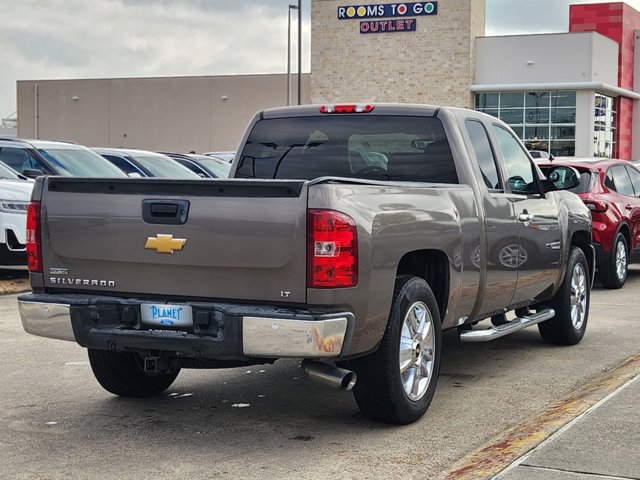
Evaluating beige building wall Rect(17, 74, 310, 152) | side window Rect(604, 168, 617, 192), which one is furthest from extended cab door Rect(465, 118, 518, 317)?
beige building wall Rect(17, 74, 310, 152)

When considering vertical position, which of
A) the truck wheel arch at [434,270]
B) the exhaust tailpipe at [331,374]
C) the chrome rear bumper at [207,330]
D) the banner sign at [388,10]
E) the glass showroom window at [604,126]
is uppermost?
the banner sign at [388,10]

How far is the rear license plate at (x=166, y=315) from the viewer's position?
19.2 feet

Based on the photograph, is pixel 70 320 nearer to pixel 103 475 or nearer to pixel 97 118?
Answer: pixel 103 475

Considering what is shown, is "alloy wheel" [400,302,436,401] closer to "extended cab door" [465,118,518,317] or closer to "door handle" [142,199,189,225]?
"extended cab door" [465,118,518,317]

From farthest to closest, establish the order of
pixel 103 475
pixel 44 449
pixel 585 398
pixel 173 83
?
pixel 173 83 < pixel 585 398 < pixel 44 449 < pixel 103 475

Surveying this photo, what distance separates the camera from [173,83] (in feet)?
212

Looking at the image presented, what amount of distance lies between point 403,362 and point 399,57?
45.1 m

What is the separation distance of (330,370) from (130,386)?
1752 millimetres

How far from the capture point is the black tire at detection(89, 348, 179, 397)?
22.9 ft

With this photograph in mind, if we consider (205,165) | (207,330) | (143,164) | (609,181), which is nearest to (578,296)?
Result: (207,330)

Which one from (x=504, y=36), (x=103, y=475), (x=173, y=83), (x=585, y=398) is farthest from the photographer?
(x=173, y=83)

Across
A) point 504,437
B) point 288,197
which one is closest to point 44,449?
point 288,197

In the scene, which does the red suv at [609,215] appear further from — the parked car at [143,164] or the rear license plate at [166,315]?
the rear license plate at [166,315]

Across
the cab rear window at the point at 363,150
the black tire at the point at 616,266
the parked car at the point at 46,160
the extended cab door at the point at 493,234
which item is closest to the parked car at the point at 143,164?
the parked car at the point at 46,160
